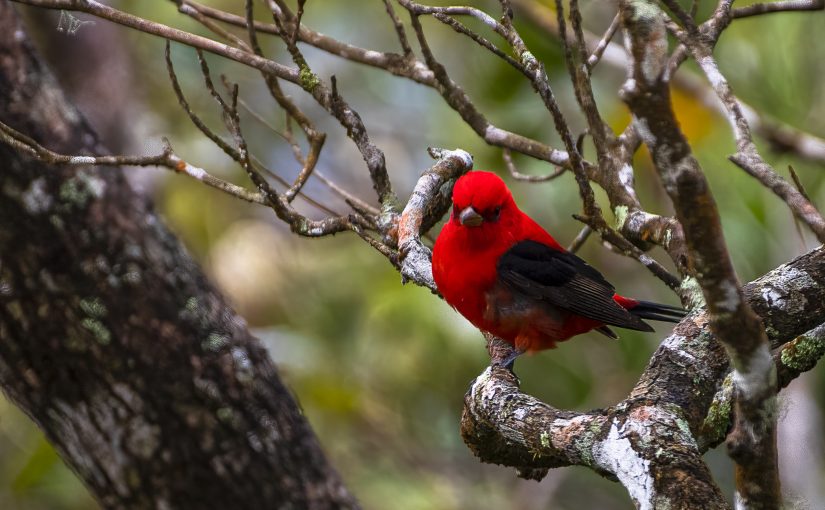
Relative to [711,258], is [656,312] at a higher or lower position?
higher

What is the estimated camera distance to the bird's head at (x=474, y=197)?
3254 mm

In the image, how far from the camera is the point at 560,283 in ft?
11.8

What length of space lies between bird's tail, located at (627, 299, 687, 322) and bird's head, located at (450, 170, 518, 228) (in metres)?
0.81

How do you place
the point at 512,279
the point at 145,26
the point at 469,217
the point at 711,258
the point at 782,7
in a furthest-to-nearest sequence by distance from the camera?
the point at 512,279, the point at 469,217, the point at 145,26, the point at 782,7, the point at 711,258

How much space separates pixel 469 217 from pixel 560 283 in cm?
53

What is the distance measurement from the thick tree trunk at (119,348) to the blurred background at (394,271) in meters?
1.14

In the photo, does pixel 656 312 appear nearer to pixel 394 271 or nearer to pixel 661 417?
pixel 661 417

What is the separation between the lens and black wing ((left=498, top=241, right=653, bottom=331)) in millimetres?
3439

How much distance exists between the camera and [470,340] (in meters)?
5.22

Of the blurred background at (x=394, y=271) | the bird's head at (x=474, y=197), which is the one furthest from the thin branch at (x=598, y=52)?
the blurred background at (x=394, y=271)

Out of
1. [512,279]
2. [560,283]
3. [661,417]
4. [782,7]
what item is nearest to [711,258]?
[661,417]

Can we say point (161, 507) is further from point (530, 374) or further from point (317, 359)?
point (530, 374)

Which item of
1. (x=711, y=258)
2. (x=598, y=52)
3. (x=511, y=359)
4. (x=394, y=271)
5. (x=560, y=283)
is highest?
(x=394, y=271)

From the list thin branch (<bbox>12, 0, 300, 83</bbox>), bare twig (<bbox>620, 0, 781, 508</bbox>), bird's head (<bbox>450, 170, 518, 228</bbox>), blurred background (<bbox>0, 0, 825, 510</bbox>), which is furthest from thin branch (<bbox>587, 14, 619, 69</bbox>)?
blurred background (<bbox>0, 0, 825, 510</bbox>)
